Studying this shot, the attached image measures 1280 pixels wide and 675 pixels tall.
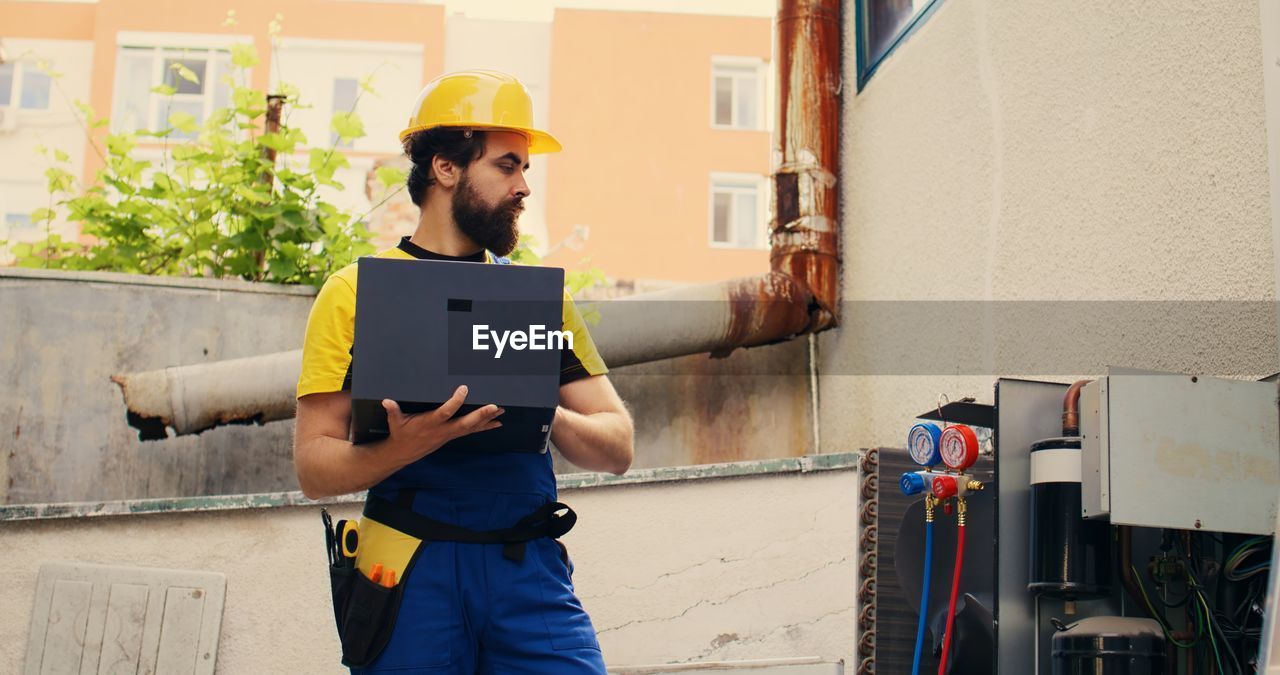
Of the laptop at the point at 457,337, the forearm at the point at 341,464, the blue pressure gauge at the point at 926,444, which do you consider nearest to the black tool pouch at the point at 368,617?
the forearm at the point at 341,464

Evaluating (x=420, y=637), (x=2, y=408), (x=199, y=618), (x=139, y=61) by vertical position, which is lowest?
(x=199, y=618)

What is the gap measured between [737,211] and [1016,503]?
67.2 ft

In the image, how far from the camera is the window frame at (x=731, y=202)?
74.2 ft

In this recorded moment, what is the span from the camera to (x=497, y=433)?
2.37 meters

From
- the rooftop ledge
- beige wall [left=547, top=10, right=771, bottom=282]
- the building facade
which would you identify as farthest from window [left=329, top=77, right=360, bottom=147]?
the rooftop ledge

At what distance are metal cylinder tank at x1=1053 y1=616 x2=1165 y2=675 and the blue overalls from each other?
0.91 meters

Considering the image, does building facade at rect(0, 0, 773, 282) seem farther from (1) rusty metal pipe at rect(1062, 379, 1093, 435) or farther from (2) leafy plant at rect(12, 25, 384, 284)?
(1) rusty metal pipe at rect(1062, 379, 1093, 435)

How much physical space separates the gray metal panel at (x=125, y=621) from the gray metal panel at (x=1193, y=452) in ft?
9.42

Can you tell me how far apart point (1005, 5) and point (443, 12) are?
1954 centimetres

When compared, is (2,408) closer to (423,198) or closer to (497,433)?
(423,198)

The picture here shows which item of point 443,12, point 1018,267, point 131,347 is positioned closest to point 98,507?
point 131,347

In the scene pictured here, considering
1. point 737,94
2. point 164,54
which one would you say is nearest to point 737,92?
point 737,94
